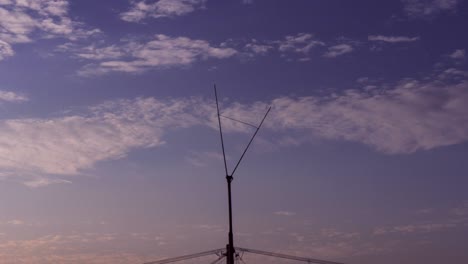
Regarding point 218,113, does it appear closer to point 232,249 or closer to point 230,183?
point 230,183

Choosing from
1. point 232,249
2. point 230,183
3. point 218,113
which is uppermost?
point 218,113

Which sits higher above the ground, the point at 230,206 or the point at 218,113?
the point at 218,113

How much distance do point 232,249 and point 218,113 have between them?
14913mm

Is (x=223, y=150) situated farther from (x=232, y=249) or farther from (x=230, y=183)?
(x=232, y=249)

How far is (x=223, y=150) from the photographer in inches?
4535

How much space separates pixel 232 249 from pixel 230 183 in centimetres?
745

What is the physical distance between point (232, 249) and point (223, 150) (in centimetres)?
1120

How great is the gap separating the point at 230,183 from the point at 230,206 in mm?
2644

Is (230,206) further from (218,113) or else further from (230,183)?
(218,113)

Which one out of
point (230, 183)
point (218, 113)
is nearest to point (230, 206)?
point (230, 183)

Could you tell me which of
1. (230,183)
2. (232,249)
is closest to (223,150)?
(230,183)

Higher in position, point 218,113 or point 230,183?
point 218,113

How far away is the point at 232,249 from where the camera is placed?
360 feet

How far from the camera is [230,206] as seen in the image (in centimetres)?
11462
